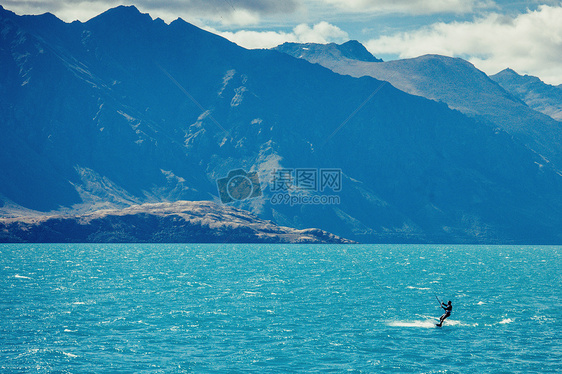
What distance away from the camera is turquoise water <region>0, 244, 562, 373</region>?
59688mm

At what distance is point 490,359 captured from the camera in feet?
203

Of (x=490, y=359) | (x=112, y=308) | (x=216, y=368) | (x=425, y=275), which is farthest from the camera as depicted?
(x=425, y=275)

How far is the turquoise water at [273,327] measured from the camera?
5969 centimetres

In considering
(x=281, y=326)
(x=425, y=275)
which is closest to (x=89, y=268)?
(x=425, y=275)

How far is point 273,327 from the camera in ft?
252

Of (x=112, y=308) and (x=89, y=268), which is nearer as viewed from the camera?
(x=112, y=308)

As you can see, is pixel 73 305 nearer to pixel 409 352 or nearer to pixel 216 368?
pixel 216 368

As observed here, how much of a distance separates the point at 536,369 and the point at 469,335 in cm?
1523

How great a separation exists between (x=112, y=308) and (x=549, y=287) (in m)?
78.3

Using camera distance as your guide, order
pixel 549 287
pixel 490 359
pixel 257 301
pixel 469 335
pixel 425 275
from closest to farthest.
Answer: pixel 490 359, pixel 469 335, pixel 257 301, pixel 549 287, pixel 425 275

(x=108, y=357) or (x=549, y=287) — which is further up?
(x=549, y=287)

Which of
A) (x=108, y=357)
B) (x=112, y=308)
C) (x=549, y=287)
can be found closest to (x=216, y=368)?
(x=108, y=357)

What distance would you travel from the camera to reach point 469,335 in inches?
2894

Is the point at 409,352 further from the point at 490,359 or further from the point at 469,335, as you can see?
the point at 469,335
